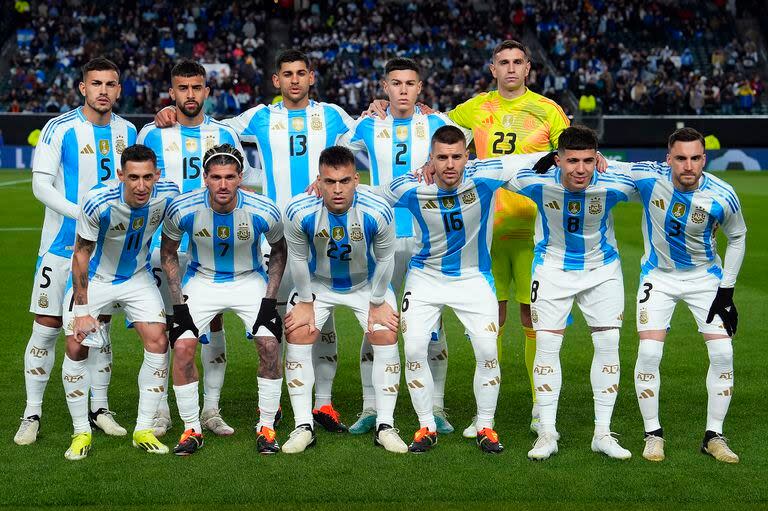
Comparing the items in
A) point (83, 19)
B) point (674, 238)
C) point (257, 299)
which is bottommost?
point (257, 299)

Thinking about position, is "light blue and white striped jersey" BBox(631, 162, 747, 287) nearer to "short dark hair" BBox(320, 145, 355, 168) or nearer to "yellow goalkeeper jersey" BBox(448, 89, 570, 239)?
"yellow goalkeeper jersey" BBox(448, 89, 570, 239)

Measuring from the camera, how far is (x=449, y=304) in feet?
24.3

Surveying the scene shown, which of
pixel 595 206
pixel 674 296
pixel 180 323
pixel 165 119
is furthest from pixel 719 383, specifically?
pixel 165 119

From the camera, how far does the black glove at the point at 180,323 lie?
7.21m

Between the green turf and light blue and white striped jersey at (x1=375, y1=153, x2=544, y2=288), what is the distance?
1260mm

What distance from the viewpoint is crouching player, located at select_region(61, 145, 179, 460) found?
7055 mm

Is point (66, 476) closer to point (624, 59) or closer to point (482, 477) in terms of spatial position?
point (482, 477)

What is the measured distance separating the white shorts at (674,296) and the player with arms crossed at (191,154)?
10.2ft

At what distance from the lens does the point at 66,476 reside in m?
6.68

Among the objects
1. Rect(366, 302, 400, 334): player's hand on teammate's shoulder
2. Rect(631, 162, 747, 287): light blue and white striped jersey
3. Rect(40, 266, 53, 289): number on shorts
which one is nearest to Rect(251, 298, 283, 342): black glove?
Rect(366, 302, 400, 334): player's hand on teammate's shoulder

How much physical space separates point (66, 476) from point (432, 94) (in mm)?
27752

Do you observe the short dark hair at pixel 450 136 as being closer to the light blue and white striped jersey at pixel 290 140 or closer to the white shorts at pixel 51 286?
the light blue and white striped jersey at pixel 290 140

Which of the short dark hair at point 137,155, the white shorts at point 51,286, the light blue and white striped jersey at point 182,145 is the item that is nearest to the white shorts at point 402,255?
the light blue and white striped jersey at point 182,145

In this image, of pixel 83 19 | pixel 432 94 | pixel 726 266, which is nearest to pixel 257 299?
pixel 726 266
